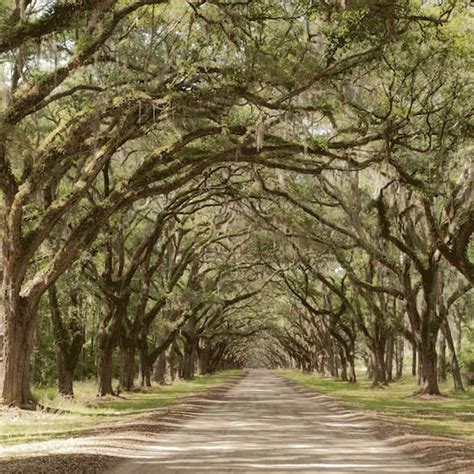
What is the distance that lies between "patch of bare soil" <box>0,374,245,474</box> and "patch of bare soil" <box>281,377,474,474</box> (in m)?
4.47

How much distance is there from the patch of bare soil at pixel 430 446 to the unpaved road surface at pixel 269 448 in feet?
0.87

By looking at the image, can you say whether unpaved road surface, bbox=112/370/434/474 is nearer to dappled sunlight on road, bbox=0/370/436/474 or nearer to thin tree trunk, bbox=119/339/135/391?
dappled sunlight on road, bbox=0/370/436/474

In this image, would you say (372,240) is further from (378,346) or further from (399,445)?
(399,445)

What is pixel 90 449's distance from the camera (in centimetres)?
1020

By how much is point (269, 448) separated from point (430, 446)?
107 inches

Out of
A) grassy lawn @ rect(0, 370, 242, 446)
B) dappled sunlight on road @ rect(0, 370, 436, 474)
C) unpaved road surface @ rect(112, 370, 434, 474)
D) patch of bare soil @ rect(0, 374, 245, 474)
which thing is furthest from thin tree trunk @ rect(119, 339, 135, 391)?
patch of bare soil @ rect(0, 374, 245, 474)

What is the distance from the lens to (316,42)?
13.9m

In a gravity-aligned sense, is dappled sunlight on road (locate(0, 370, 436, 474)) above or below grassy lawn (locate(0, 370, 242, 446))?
below

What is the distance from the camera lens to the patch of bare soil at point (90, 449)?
848cm

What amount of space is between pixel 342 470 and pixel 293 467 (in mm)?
668

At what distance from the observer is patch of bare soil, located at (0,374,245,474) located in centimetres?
848

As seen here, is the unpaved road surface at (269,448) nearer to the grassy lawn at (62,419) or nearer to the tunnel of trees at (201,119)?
the grassy lawn at (62,419)

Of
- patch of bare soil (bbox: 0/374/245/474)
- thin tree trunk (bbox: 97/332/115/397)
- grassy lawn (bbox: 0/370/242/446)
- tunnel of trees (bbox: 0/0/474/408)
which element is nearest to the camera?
patch of bare soil (bbox: 0/374/245/474)

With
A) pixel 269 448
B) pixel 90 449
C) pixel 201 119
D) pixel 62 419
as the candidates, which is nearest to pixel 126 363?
pixel 62 419
